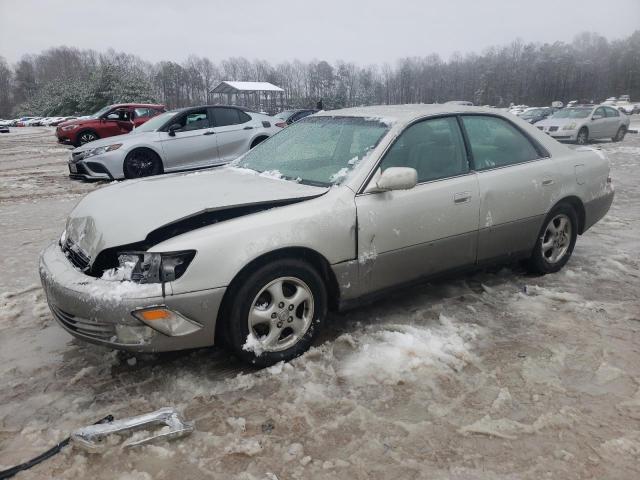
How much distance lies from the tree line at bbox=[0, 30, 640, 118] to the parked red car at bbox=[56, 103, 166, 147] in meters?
48.6

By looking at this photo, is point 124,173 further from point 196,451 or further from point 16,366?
point 196,451

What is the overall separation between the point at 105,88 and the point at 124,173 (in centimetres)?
5053

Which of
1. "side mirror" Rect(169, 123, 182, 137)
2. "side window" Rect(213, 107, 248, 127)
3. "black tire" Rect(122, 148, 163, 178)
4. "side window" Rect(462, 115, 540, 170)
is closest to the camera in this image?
"side window" Rect(462, 115, 540, 170)

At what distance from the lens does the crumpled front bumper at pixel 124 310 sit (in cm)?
248

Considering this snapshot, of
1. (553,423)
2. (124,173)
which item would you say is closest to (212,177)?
(553,423)

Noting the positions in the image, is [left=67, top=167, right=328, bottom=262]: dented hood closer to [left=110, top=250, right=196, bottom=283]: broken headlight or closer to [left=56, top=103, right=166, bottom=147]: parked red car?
[left=110, top=250, right=196, bottom=283]: broken headlight

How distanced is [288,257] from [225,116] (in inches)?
314

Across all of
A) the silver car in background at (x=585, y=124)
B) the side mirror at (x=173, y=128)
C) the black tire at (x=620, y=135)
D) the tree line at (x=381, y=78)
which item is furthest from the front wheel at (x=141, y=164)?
the tree line at (x=381, y=78)

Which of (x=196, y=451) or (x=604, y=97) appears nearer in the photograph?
(x=196, y=451)

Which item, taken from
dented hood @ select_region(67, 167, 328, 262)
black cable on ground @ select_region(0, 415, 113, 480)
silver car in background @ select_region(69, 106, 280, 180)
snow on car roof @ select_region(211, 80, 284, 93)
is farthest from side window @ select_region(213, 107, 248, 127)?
snow on car roof @ select_region(211, 80, 284, 93)

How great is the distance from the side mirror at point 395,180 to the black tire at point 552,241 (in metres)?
1.72

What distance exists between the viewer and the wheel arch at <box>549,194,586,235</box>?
4.29m

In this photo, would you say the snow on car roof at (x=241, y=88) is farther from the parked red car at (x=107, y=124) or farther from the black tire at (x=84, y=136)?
the black tire at (x=84, y=136)

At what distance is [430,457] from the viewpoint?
220 cm
